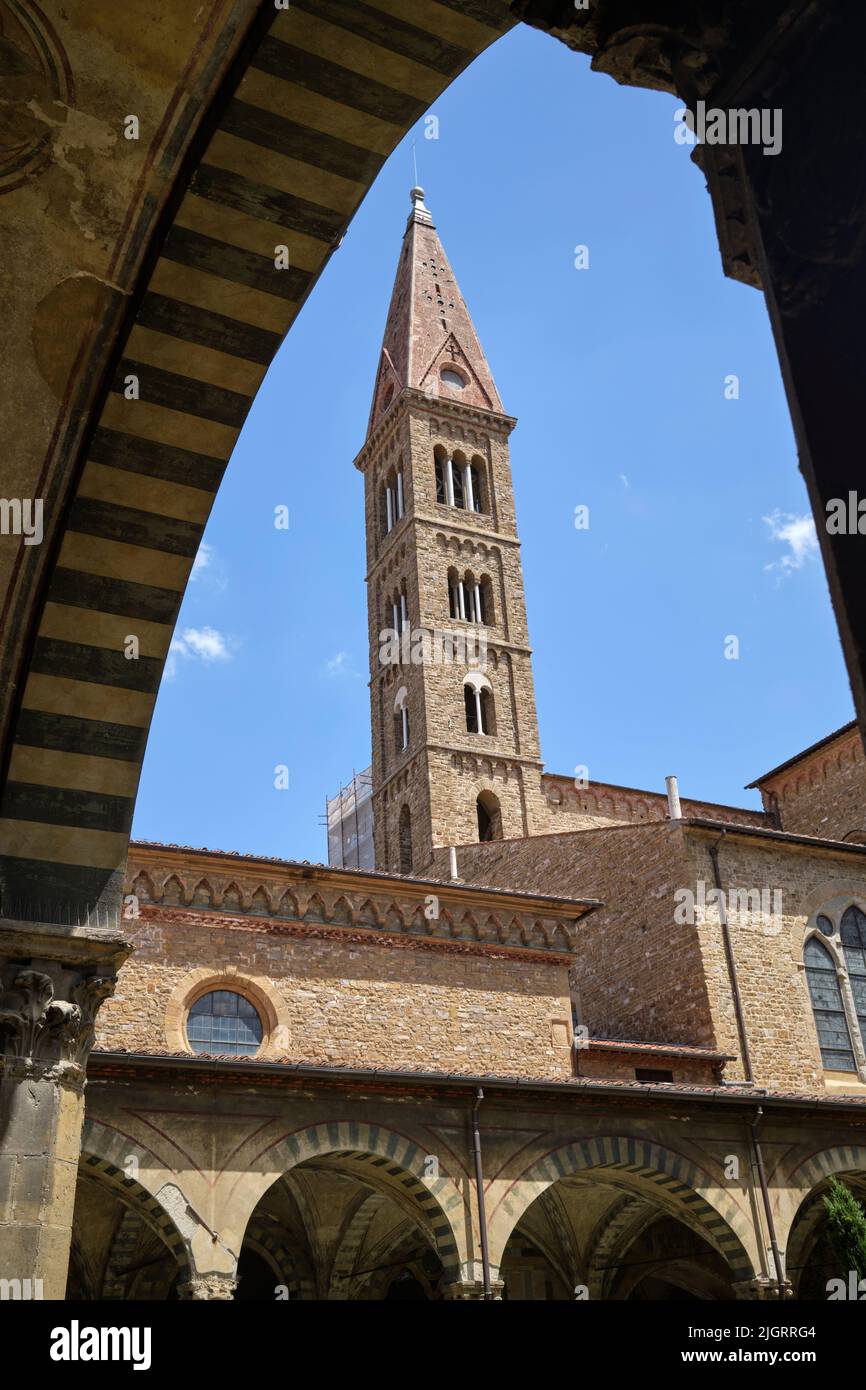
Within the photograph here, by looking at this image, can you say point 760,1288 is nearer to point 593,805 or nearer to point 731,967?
point 731,967

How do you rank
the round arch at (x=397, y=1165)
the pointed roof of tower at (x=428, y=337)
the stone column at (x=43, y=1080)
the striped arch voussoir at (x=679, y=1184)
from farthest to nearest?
1. the pointed roof of tower at (x=428, y=337)
2. the striped arch voussoir at (x=679, y=1184)
3. the round arch at (x=397, y=1165)
4. the stone column at (x=43, y=1080)

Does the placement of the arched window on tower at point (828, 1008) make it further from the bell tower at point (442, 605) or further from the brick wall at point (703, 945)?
the bell tower at point (442, 605)

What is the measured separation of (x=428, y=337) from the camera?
3756 cm

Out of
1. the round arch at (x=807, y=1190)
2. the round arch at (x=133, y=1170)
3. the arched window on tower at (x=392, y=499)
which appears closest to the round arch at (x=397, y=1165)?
the round arch at (x=133, y=1170)

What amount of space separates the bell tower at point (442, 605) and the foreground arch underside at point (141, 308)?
23.4m

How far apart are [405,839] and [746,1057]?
14.2 metres

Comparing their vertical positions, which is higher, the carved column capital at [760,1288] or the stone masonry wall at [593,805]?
the stone masonry wall at [593,805]

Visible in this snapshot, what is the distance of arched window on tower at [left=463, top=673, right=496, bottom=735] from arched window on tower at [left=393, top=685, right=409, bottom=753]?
1591 millimetres

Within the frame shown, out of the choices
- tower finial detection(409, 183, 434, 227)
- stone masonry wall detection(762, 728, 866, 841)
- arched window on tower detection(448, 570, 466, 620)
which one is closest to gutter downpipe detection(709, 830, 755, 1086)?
stone masonry wall detection(762, 728, 866, 841)

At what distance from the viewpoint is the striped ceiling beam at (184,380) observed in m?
3.88

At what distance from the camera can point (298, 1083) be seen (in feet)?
40.6

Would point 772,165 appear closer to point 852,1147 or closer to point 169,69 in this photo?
point 169,69

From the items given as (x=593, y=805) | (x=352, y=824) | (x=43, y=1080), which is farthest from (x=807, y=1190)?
(x=352, y=824)
